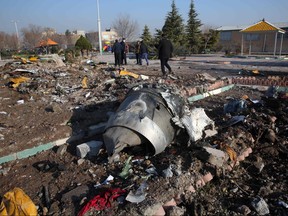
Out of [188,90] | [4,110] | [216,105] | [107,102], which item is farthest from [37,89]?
[216,105]

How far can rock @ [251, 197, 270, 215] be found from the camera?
2.76 metres

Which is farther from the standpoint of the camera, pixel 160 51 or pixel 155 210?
pixel 160 51

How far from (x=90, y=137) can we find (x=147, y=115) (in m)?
1.72

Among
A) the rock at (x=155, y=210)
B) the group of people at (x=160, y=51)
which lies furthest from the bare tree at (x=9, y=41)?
the rock at (x=155, y=210)

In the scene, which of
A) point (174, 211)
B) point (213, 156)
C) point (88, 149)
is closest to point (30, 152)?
point (88, 149)

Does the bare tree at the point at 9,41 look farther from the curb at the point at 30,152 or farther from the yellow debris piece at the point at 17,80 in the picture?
the curb at the point at 30,152

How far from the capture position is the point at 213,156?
11.4ft

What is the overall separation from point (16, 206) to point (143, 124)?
1783mm

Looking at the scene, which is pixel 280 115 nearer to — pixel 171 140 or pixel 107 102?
pixel 171 140

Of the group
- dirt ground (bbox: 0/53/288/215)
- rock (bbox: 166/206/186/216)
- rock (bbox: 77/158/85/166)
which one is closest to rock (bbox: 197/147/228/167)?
dirt ground (bbox: 0/53/288/215)

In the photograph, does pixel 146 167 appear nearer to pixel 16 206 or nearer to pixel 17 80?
pixel 16 206

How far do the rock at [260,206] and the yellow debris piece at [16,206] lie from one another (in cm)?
236

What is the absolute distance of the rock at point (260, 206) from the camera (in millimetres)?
2758

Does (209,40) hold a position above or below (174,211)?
above
